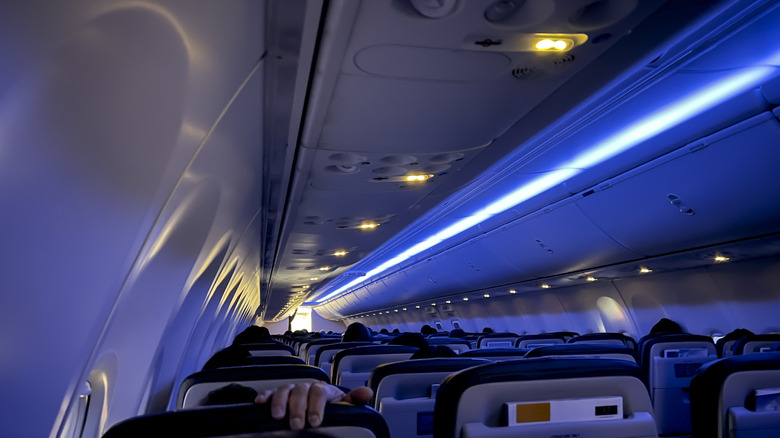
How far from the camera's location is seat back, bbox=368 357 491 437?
10.4 feet

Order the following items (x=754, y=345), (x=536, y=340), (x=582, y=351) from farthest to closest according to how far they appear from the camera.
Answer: (x=536, y=340) < (x=754, y=345) < (x=582, y=351)

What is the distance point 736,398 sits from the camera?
2.36 meters

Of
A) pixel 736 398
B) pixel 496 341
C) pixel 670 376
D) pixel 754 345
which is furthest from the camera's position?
pixel 496 341

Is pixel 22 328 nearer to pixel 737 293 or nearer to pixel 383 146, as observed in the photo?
pixel 383 146

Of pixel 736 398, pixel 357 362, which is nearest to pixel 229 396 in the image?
pixel 736 398

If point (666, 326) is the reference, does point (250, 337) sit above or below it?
below

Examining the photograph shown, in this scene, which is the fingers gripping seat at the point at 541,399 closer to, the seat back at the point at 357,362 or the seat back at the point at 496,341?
the seat back at the point at 357,362

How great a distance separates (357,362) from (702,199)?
13.4 feet

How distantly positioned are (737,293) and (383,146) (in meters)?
7.47

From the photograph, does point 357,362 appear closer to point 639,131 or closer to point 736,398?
point 736,398

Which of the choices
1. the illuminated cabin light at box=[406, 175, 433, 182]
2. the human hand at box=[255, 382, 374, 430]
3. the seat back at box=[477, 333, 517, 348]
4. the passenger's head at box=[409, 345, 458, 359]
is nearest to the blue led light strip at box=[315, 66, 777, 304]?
the illuminated cabin light at box=[406, 175, 433, 182]

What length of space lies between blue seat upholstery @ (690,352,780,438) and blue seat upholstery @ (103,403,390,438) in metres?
1.50

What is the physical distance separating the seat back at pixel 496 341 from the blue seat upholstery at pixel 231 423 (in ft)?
24.3

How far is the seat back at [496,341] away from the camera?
8866mm
